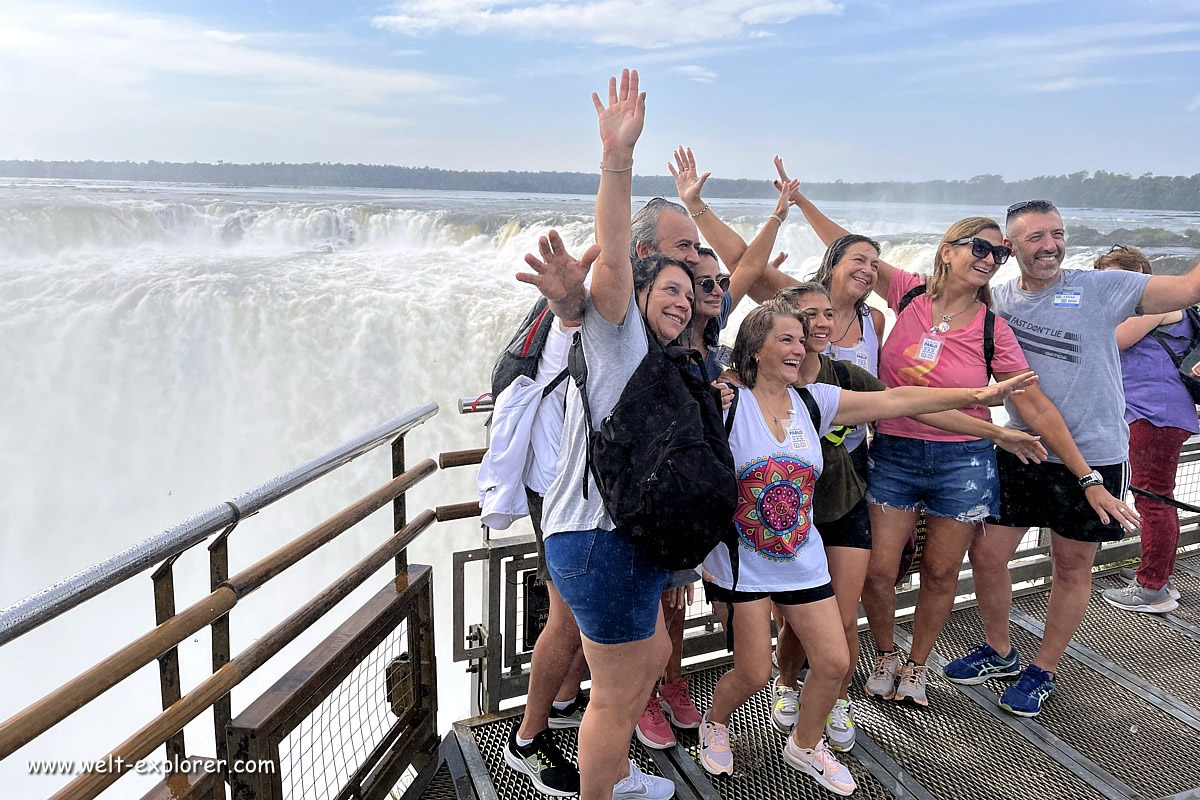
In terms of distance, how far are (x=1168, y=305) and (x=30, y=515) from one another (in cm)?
2277

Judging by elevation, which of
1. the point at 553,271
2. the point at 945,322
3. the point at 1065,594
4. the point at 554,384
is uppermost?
the point at 553,271

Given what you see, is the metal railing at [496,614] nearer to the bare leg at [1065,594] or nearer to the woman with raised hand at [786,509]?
the woman with raised hand at [786,509]

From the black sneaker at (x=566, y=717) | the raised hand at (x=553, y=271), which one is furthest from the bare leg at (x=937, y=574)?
the raised hand at (x=553, y=271)

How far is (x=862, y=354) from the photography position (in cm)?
269

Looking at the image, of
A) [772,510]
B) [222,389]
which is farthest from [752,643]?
[222,389]

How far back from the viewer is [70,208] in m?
26.2

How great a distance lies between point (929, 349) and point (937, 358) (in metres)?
0.04

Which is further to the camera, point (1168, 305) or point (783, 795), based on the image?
point (1168, 305)

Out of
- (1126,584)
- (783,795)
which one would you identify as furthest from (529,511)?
(1126,584)

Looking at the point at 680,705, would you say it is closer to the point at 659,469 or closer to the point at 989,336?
the point at 659,469

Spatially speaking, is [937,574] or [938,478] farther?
[937,574]

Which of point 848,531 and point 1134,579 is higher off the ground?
point 848,531

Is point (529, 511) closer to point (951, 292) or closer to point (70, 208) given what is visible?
point (951, 292)

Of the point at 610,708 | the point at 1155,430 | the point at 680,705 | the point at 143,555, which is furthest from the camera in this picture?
the point at 1155,430
